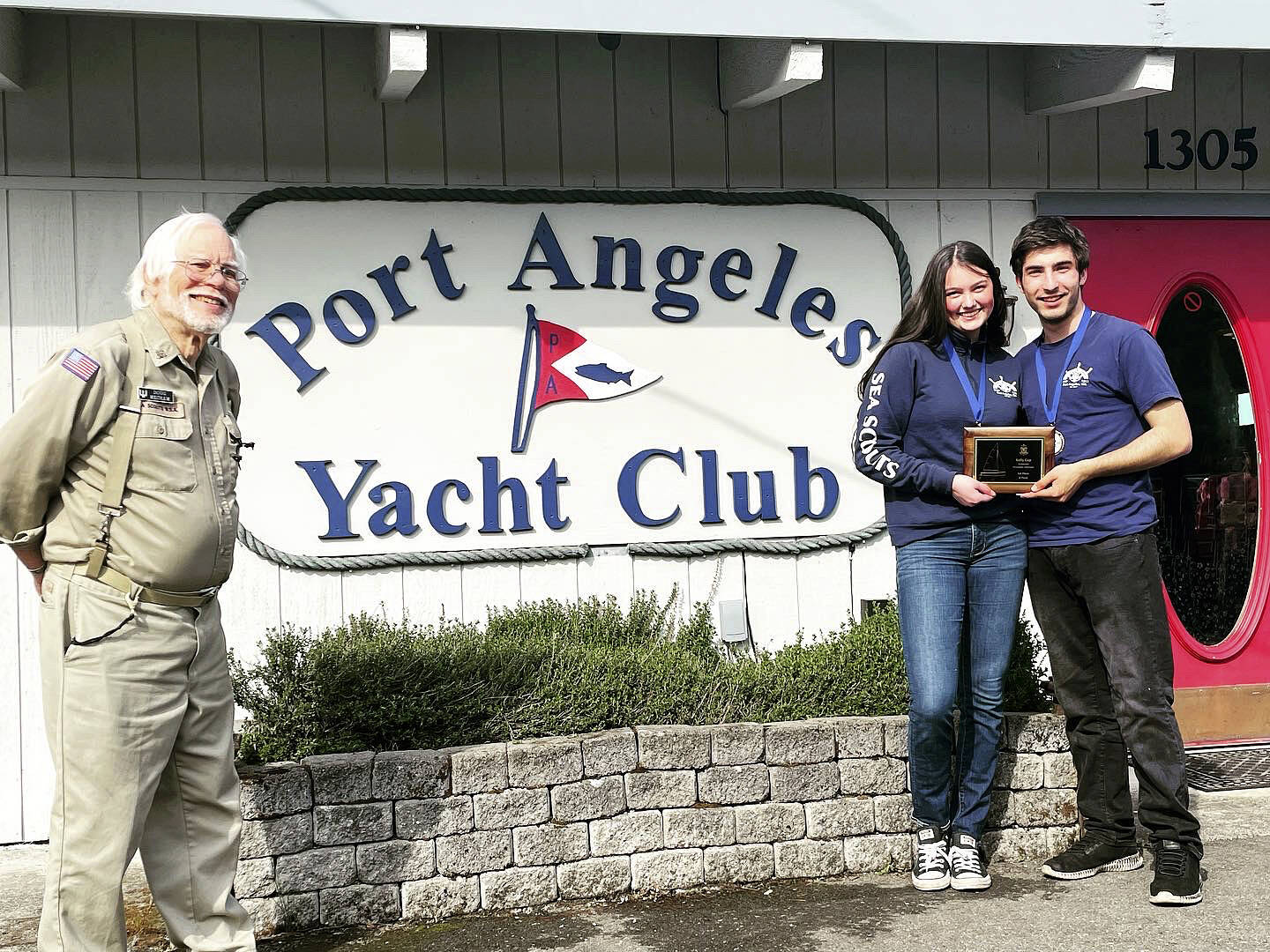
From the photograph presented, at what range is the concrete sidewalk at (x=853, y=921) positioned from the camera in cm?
395

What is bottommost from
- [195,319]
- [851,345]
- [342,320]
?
[195,319]

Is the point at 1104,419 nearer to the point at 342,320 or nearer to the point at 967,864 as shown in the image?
the point at 967,864

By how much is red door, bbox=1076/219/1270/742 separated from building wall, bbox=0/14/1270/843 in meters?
0.30

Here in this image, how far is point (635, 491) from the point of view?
5.54 meters

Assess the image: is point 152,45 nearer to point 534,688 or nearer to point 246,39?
point 246,39

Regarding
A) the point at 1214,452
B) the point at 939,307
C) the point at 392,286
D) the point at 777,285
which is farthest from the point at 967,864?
the point at 392,286

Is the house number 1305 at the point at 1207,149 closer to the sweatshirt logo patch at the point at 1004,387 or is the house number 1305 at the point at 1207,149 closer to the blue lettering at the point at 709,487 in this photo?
the sweatshirt logo patch at the point at 1004,387

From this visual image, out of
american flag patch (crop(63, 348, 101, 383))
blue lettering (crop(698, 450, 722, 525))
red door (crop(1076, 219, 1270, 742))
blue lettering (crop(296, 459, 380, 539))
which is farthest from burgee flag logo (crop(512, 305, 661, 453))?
american flag patch (crop(63, 348, 101, 383))

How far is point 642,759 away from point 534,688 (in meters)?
0.47

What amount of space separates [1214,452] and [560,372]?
9.97ft

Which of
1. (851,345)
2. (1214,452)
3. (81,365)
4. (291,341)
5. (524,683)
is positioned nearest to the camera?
(81,365)

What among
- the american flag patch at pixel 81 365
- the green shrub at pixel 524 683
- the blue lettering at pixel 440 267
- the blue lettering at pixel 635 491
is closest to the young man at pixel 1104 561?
the green shrub at pixel 524 683

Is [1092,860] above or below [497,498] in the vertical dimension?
below

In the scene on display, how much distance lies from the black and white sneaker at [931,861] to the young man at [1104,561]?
374 millimetres
